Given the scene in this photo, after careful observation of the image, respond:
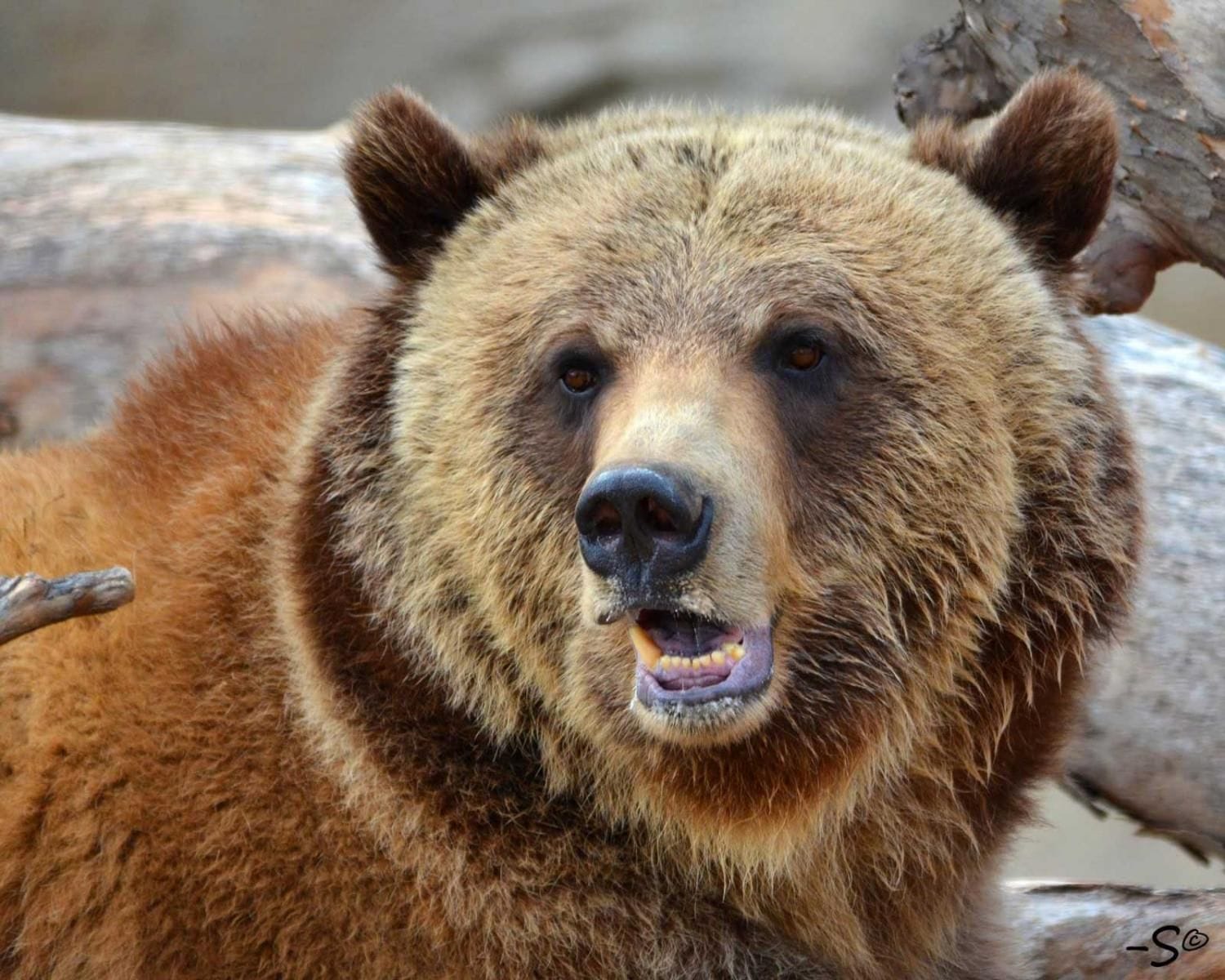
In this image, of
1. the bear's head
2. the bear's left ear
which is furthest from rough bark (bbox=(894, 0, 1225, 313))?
the bear's head

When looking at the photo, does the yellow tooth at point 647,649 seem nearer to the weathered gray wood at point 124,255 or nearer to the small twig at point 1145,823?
the small twig at point 1145,823

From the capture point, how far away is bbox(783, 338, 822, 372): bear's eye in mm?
3646

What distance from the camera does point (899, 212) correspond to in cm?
388

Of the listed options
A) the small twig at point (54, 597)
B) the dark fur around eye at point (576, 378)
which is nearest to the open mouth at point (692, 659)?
the dark fur around eye at point (576, 378)

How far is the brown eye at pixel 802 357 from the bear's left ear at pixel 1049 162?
811 millimetres

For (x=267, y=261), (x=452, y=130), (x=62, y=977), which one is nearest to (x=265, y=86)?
(x=267, y=261)

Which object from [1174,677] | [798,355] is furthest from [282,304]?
[1174,677]

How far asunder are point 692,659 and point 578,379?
825 mm

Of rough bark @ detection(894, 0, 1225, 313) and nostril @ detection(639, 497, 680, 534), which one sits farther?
rough bark @ detection(894, 0, 1225, 313)

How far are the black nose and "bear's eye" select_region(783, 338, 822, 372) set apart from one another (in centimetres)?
65

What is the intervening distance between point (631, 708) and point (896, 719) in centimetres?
75

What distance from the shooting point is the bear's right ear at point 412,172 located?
13.3ft

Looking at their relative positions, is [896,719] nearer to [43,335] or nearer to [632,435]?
[632,435]

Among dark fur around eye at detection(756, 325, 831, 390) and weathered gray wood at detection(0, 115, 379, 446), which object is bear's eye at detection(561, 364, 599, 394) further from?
weathered gray wood at detection(0, 115, 379, 446)
